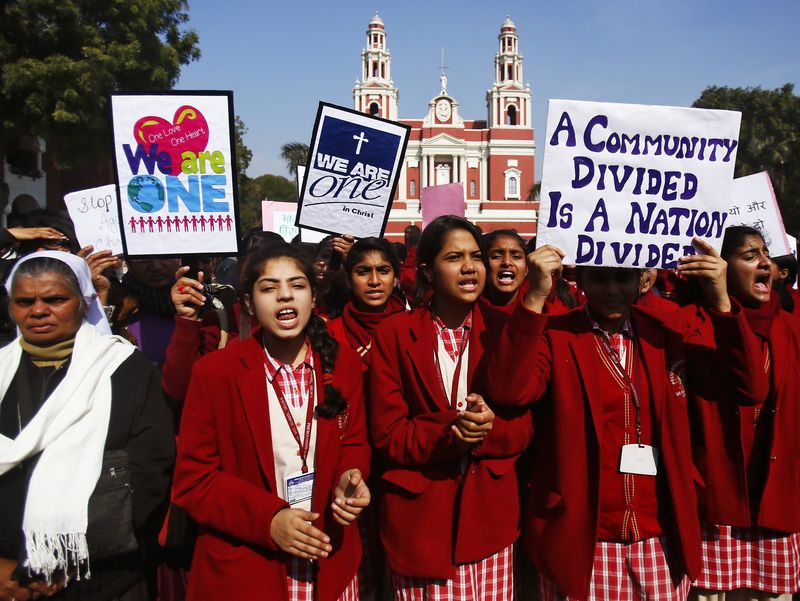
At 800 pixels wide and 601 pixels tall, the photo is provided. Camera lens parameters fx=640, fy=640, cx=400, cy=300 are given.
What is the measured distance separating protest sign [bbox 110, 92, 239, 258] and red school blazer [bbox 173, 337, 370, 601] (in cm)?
102

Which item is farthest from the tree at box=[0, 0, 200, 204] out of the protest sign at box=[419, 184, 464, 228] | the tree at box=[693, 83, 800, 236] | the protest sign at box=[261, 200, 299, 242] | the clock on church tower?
the clock on church tower

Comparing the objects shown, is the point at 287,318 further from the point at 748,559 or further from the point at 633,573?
the point at 748,559

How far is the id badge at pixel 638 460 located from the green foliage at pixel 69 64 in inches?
532

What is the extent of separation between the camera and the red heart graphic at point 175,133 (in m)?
3.13

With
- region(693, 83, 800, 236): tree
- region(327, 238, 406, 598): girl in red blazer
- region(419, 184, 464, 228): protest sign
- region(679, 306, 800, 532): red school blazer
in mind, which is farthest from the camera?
region(693, 83, 800, 236): tree

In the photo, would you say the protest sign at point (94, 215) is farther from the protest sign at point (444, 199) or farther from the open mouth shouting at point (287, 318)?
the protest sign at point (444, 199)

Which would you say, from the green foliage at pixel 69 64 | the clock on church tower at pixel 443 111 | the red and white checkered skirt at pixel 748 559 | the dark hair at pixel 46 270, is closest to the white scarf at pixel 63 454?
the dark hair at pixel 46 270

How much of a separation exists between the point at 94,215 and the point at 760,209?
420cm

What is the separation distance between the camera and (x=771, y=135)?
28047 millimetres

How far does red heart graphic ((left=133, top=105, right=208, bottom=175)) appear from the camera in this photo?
10.3 feet

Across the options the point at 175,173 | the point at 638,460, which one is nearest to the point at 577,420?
the point at 638,460

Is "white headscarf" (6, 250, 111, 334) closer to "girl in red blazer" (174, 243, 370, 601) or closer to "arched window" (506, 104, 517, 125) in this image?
"girl in red blazer" (174, 243, 370, 601)

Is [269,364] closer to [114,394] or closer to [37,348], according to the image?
[114,394]

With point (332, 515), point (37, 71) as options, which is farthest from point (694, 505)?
point (37, 71)
